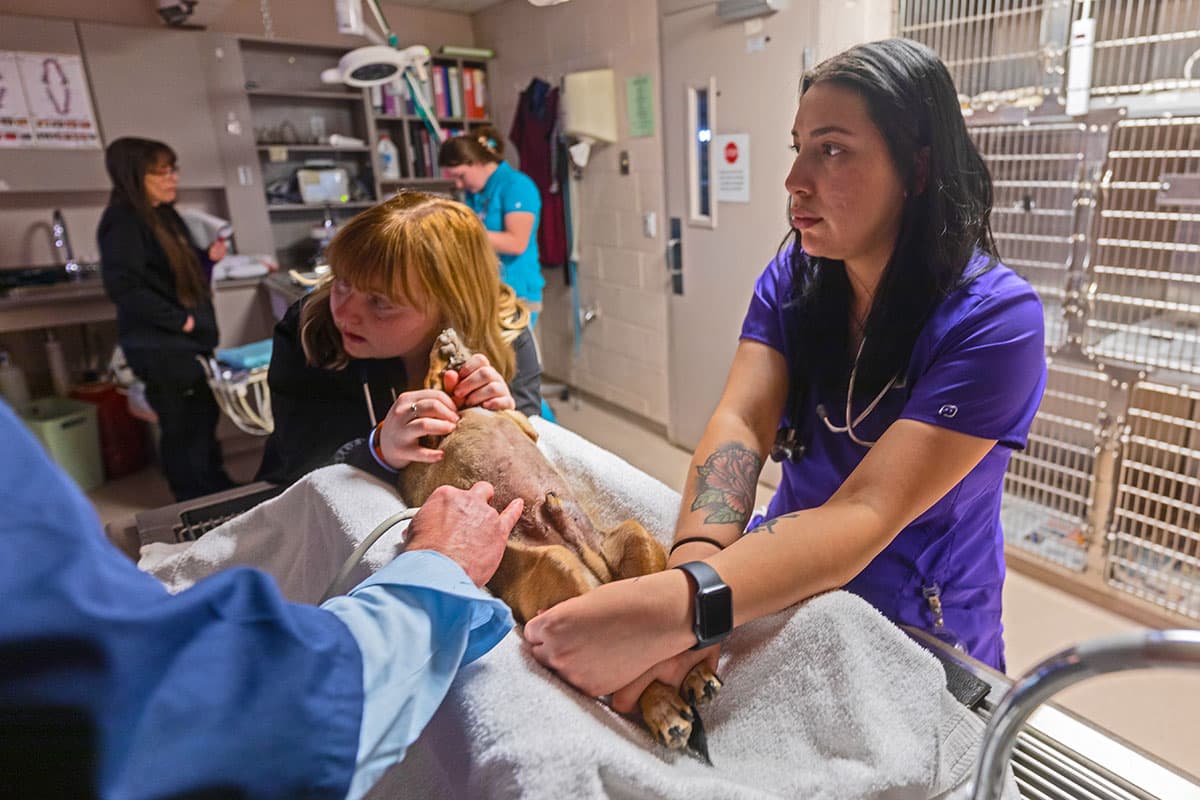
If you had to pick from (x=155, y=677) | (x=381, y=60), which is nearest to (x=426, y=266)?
(x=381, y=60)

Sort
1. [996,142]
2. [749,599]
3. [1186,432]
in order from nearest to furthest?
[749,599] → [1186,432] → [996,142]

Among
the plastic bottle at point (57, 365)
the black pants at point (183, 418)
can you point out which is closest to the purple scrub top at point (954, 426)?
the black pants at point (183, 418)

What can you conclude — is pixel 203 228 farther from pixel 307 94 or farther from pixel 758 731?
pixel 758 731

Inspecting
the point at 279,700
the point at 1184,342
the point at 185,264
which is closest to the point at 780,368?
the point at 279,700

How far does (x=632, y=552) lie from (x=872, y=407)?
0.40 meters

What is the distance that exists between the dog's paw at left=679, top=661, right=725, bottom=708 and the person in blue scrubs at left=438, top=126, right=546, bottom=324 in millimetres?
2533

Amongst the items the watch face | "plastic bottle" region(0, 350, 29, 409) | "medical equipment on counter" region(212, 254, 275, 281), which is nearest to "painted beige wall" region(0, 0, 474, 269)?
"medical equipment on counter" region(212, 254, 275, 281)

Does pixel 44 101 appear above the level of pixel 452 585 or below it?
above

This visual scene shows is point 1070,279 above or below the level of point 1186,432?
above

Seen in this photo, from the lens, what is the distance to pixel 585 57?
196cm

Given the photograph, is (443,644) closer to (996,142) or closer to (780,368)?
(780,368)

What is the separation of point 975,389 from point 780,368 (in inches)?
12.3

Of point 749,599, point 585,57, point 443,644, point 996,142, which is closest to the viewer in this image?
point 443,644

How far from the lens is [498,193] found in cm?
327
